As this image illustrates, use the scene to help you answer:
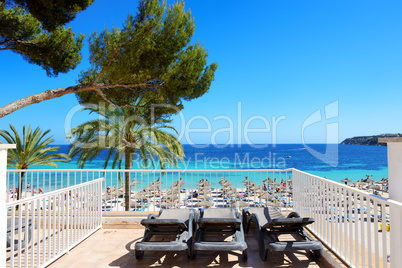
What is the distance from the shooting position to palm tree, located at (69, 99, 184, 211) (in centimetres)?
1020

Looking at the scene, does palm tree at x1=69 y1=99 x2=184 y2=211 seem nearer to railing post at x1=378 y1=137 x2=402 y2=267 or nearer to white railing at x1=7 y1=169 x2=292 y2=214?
white railing at x1=7 y1=169 x2=292 y2=214

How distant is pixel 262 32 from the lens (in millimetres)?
16766

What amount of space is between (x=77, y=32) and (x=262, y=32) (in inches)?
508

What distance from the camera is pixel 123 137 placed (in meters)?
10.7

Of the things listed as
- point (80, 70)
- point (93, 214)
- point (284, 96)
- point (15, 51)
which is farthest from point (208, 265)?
point (284, 96)

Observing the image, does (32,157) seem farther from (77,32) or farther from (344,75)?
(344,75)

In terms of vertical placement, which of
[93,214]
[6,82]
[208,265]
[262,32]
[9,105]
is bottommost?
[208,265]

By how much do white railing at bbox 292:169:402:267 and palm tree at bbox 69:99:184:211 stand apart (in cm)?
701

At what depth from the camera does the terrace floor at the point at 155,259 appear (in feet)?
10.3

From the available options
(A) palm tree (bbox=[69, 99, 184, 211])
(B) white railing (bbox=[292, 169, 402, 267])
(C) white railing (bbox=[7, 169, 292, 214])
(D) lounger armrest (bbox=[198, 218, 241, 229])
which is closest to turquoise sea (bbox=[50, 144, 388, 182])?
(C) white railing (bbox=[7, 169, 292, 214])

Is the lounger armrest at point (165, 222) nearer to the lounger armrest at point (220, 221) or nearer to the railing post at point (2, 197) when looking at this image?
the lounger armrest at point (220, 221)

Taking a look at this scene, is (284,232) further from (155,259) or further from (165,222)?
(155,259)

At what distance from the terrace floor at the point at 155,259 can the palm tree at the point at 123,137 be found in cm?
643

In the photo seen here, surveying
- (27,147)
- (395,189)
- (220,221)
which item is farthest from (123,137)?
(395,189)
